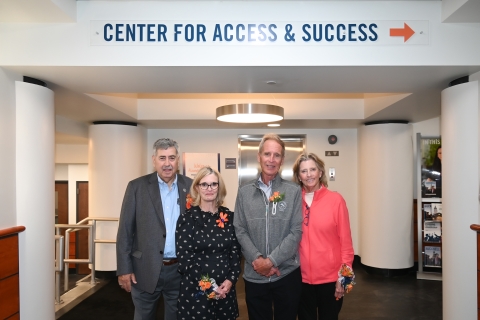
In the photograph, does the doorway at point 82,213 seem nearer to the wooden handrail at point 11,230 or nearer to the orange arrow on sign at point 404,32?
the wooden handrail at point 11,230

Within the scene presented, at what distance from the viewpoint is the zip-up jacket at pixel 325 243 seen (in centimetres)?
273

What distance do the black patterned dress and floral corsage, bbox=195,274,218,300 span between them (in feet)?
0.06

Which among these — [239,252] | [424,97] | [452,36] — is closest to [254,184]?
[239,252]

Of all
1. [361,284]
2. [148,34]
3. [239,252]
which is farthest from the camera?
[361,284]

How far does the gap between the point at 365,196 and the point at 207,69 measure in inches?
175

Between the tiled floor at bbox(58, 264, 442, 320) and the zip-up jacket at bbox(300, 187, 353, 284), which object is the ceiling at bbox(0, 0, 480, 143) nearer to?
the zip-up jacket at bbox(300, 187, 353, 284)

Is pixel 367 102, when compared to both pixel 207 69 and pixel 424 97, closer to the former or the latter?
pixel 424 97

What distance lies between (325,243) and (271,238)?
41 cm

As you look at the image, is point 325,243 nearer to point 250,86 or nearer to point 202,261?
point 202,261

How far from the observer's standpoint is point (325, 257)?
2.74 meters

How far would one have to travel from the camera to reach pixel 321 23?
329cm

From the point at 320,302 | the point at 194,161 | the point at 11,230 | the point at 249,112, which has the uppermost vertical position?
the point at 249,112

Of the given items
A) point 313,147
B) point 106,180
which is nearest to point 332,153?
point 313,147

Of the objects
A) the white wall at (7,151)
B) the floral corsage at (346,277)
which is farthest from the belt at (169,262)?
the white wall at (7,151)
